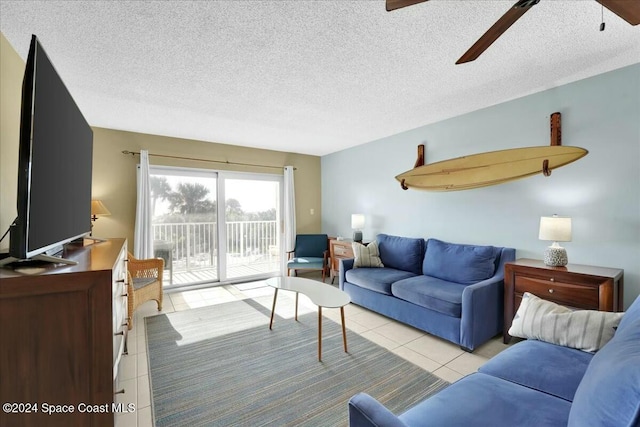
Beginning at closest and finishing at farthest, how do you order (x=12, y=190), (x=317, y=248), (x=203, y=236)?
(x=12, y=190) < (x=203, y=236) < (x=317, y=248)

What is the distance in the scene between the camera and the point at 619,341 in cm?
95

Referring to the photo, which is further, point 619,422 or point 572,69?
point 572,69

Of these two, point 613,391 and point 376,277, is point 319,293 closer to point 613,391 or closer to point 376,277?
point 376,277

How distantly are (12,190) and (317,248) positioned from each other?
3818mm

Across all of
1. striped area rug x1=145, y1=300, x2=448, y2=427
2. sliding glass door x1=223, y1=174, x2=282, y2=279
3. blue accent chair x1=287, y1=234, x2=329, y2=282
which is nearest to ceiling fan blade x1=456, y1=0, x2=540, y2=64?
striped area rug x1=145, y1=300, x2=448, y2=427

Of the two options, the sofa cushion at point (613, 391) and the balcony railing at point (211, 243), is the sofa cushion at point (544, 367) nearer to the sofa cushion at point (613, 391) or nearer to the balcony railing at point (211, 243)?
the sofa cushion at point (613, 391)

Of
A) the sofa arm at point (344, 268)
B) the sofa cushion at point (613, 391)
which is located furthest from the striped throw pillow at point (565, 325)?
the sofa arm at point (344, 268)

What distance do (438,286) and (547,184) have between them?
4.76 feet

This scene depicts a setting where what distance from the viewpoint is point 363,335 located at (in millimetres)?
2799

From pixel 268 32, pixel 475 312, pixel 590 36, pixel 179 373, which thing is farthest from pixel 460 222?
pixel 179 373

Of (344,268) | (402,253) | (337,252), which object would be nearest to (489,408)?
(402,253)

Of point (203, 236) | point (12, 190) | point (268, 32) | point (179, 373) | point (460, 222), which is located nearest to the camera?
point (268, 32)

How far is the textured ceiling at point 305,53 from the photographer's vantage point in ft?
5.35

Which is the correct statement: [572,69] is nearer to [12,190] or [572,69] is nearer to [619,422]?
[619,422]
